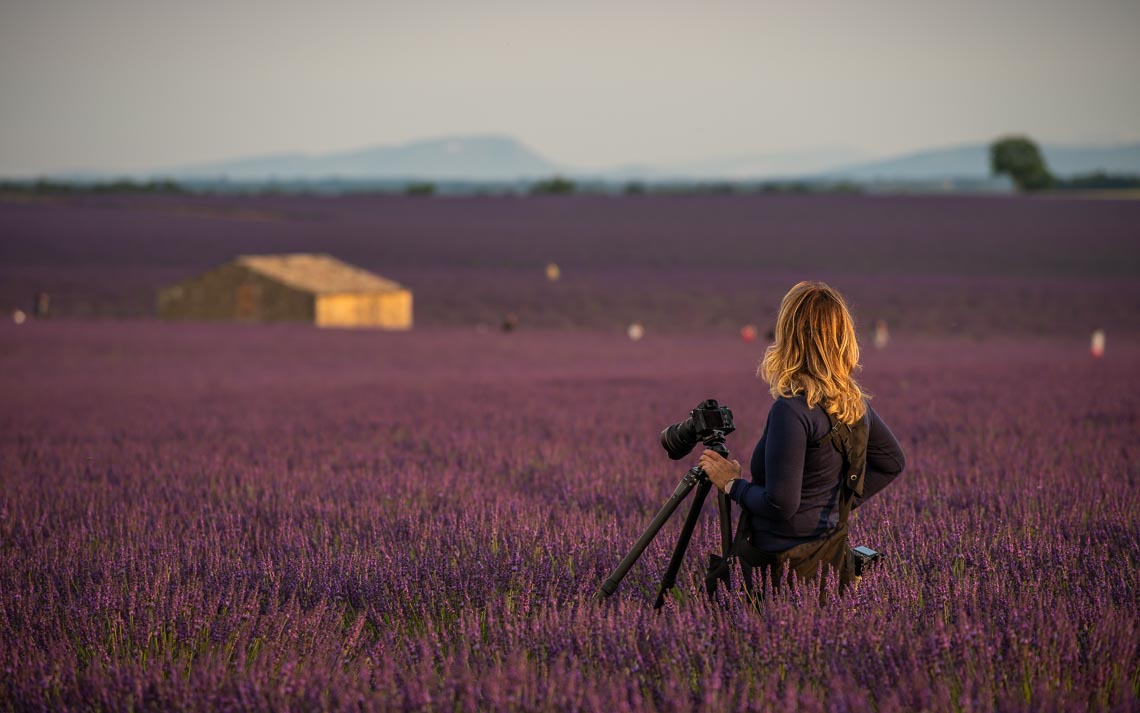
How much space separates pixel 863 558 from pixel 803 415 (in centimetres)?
60

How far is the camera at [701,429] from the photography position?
3.15m

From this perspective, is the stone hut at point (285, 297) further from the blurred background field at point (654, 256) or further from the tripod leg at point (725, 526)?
the tripod leg at point (725, 526)

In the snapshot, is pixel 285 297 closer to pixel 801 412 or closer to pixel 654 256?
pixel 654 256

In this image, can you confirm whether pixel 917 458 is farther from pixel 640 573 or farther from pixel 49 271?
pixel 49 271

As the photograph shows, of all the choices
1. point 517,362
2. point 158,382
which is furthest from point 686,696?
point 517,362

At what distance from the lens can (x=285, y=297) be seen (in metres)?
34.8

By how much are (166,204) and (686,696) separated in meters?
90.4

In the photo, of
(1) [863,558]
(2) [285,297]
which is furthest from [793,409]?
(2) [285,297]

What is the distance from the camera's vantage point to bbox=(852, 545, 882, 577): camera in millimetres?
3473

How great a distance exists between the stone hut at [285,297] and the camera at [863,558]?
103ft

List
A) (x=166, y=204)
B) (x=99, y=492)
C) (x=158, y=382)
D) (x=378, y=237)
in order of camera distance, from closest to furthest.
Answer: (x=99, y=492) → (x=158, y=382) → (x=378, y=237) → (x=166, y=204)

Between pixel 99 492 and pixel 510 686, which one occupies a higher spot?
pixel 510 686

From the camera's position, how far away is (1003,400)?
10648mm

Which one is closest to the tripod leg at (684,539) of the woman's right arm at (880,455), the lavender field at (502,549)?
the lavender field at (502,549)
